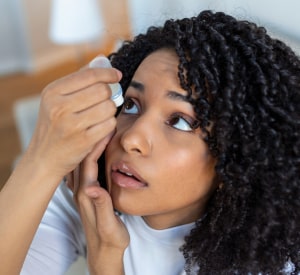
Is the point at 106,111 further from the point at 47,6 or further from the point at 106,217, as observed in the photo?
the point at 47,6

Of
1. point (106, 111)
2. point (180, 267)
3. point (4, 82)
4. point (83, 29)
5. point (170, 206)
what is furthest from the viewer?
point (4, 82)

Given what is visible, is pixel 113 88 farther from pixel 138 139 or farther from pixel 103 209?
pixel 103 209

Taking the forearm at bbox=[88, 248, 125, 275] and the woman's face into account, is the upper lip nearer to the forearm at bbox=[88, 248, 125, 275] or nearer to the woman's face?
the woman's face

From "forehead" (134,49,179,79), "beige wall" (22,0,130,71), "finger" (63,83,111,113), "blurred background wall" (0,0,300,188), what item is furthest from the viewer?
"beige wall" (22,0,130,71)

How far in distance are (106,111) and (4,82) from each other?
9.88ft

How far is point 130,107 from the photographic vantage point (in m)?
0.90

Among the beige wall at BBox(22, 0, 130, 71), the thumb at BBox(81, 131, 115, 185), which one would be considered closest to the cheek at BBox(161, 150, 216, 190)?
the thumb at BBox(81, 131, 115, 185)

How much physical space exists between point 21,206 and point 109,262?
19 centimetres

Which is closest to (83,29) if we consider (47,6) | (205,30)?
(47,6)

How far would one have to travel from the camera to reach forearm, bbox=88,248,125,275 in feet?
2.97

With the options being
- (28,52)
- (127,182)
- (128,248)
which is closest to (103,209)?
(127,182)

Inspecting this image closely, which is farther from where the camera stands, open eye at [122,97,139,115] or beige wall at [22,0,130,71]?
beige wall at [22,0,130,71]

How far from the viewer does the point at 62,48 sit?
3785mm

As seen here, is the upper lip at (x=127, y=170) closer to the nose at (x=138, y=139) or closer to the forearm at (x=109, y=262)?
the nose at (x=138, y=139)
